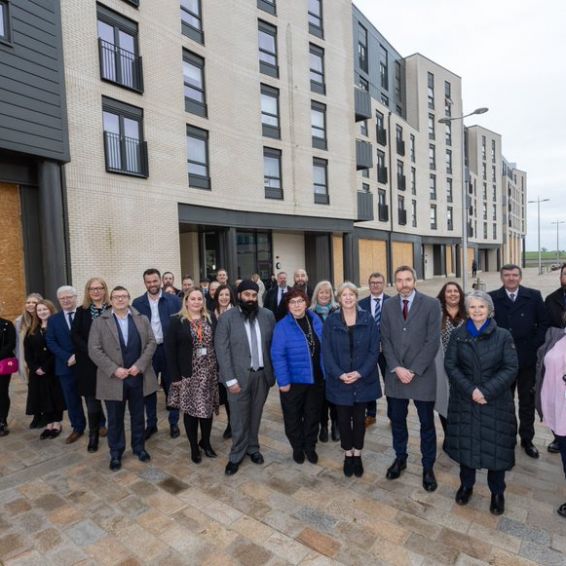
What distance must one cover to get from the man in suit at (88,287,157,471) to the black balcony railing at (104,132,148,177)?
8.21 meters

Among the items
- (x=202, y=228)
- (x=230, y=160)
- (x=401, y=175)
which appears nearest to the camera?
(x=230, y=160)

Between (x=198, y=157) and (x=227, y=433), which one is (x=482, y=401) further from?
(x=198, y=157)

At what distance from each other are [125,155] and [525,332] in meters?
11.2

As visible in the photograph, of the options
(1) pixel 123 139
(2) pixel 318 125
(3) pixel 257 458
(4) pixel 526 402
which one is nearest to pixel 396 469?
(3) pixel 257 458

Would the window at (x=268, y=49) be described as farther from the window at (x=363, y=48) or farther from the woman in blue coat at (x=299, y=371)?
the woman in blue coat at (x=299, y=371)

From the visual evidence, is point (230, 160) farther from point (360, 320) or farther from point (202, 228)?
point (360, 320)

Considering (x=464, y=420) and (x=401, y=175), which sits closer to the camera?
(x=464, y=420)

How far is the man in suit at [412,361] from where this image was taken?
143 inches

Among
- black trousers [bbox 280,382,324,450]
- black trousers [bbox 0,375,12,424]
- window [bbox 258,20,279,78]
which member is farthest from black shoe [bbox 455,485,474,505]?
window [bbox 258,20,279,78]

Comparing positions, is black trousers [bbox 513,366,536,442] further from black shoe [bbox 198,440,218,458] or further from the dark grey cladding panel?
the dark grey cladding panel

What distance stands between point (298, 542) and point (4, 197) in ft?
31.9

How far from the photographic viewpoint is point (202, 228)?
16281mm

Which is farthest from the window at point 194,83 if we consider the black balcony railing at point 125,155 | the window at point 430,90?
the window at point 430,90

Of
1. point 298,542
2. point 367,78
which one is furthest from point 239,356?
point 367,78
